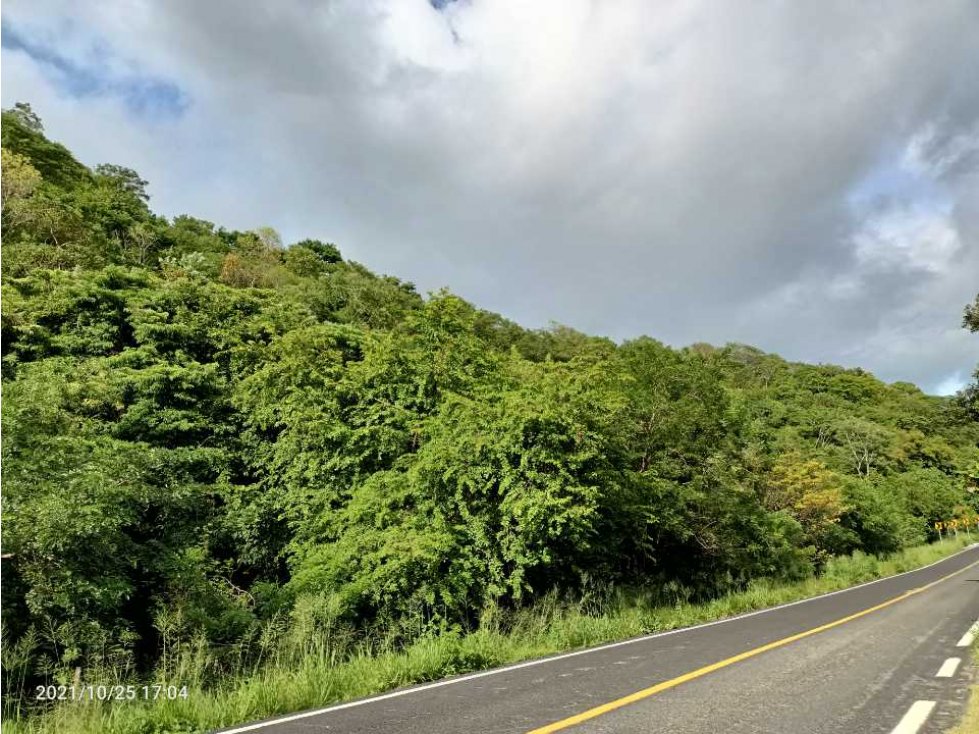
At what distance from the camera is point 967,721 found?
5098 millimetres

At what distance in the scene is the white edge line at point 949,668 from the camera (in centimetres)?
730

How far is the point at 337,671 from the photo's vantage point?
23.7 feet

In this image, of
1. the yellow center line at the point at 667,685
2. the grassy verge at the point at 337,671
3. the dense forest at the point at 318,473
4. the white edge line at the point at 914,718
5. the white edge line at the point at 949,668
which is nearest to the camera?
the white edge line at the point at 914,718

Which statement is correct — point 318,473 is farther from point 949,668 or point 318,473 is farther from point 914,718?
point 914,718

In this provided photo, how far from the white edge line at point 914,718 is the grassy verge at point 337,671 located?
16.4ft

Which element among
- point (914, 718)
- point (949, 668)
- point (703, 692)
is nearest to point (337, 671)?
point (703, 692)

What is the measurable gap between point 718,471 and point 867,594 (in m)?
7.04

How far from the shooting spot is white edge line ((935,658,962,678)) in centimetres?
730

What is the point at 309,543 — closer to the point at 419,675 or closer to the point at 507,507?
the point at 507,507

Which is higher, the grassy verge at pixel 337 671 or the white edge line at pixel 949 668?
the grassy verge at pixel 337 671

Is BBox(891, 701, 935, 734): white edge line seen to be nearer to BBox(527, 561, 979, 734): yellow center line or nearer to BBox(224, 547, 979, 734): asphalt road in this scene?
BBox(224, 547, 979, 734): asphalt road

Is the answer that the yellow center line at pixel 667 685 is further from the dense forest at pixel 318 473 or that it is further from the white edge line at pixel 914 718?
the dense forest at pixel 318 473

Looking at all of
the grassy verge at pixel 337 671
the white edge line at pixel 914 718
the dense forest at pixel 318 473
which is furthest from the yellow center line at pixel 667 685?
the dense forest at pixel 318 473

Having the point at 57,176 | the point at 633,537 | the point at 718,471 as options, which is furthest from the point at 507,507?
the point at 57,176
